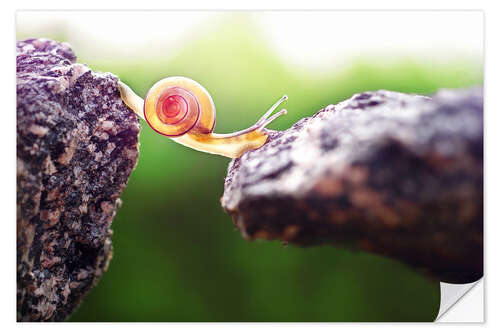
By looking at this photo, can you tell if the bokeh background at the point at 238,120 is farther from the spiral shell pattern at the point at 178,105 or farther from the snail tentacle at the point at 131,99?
the spiral shell pattern at the point at 178,105

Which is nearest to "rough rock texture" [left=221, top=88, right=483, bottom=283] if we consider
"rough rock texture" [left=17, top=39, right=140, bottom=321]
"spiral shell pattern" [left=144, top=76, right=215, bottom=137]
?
"spiral shell pattern" [left=144, top=76, right=215, bottom=137]

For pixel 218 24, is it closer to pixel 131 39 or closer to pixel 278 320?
pixel 131 39

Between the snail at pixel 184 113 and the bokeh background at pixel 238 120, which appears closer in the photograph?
the snail at pixel 184 113

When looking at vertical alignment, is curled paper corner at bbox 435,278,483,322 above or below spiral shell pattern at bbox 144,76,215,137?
below

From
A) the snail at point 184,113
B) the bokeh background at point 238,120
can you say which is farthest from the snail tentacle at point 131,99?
the bokeh background at point 238,120

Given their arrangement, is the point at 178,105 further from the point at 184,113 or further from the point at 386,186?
the point at 386,186

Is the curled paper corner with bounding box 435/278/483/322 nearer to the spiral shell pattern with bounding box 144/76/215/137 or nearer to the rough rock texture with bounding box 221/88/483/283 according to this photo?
the rough rock texture with bounding box 221/88/483/283

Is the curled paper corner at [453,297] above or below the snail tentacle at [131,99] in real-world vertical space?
below
